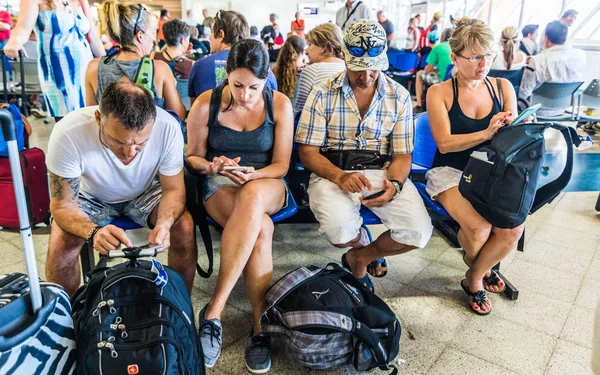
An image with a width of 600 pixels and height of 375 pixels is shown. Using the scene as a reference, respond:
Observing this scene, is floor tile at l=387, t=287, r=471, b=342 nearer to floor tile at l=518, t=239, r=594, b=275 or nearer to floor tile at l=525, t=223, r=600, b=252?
floor tile at l=518, t=239, r=594, b=275

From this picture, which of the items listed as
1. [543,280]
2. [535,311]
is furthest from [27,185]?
[543,280]

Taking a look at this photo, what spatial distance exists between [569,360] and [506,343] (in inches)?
8.6

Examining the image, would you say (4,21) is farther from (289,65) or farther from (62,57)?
(289,65)

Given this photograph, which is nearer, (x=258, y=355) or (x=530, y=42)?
(x=258, y=355)

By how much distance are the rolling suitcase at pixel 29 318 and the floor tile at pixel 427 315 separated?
4.19 feet

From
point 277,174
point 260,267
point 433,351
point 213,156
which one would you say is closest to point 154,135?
point 213,156

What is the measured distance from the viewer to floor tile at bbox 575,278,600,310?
2.14m

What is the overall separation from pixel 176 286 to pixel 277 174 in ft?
2.29

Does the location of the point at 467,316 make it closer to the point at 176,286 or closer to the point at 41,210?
the point at 176,286

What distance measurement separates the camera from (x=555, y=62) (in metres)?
4.40

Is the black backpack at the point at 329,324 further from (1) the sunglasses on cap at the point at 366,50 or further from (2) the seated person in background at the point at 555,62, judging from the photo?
(2) the seated person in background at the point at 555,62

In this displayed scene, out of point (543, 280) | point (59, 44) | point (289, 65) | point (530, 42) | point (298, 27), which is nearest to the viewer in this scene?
point (543, 280)

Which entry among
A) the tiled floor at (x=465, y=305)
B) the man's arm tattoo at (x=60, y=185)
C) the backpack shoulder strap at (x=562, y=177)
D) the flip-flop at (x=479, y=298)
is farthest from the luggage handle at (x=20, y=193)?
the backpack shoulder strap at (x=562, y=177)

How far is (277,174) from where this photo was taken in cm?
202
